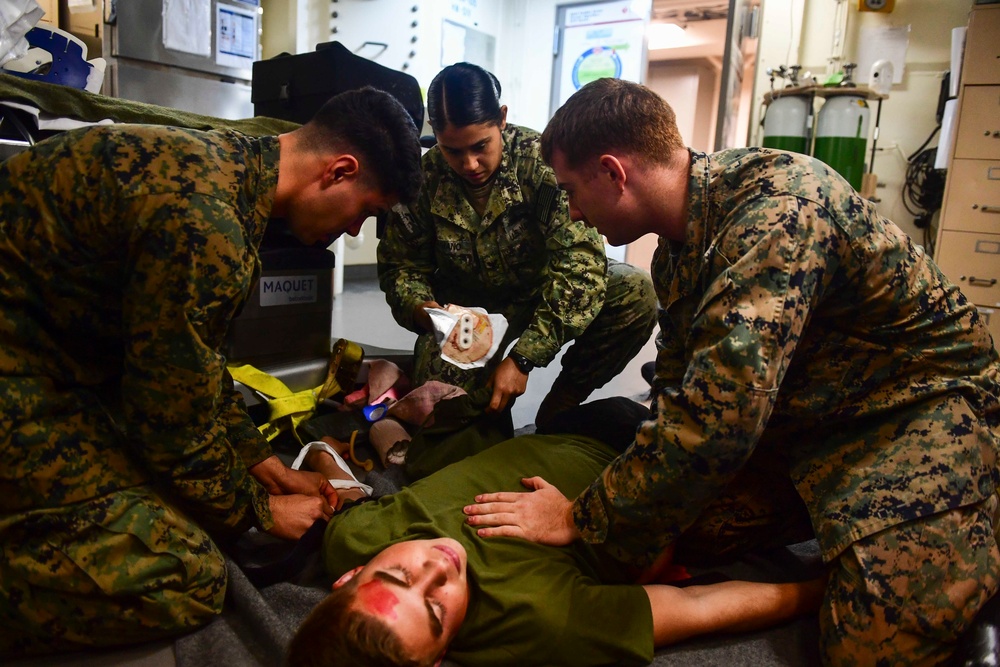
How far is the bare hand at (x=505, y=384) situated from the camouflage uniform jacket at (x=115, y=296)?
0.81 m

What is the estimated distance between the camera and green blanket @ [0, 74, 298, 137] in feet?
5.54

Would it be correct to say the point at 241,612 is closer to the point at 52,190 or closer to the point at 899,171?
the point at 52,190

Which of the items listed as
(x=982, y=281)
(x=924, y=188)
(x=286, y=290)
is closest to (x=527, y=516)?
(x=286, y=290)

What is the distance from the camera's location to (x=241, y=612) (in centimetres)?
120

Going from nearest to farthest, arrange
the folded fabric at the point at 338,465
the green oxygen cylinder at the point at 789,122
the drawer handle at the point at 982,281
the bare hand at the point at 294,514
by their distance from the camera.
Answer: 1. the bare hand at the point at 294,514
2. the folded fabric at the point at 338,465
3. the drawer handle at the point at 982,281
4. the green oxygen cylinder at the point at 789,122

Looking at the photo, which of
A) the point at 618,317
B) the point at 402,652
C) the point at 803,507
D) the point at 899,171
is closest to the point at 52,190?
the point at 402,652

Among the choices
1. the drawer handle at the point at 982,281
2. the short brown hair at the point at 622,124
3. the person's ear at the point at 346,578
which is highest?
the short brown hair at the point at 622,124

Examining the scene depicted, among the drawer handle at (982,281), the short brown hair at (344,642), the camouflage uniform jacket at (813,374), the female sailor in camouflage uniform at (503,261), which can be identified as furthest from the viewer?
the drawer handle at (982,281)

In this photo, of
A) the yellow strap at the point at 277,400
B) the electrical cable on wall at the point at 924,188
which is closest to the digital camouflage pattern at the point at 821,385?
the yellow strap at the point at 277,400

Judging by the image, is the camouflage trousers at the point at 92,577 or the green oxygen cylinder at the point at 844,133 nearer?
the camouflage trousers at the point at 92,577

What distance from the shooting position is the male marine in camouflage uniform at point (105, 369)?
1.05 meters

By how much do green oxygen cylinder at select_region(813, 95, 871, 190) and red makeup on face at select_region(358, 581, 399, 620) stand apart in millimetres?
3960

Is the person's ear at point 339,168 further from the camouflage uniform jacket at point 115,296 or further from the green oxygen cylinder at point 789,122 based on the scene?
the green oxygen cylinder at point 789,122

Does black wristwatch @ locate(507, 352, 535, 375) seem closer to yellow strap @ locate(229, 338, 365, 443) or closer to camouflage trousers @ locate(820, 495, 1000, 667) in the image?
yellow strap @ locate(229, 338, 365, 443)
